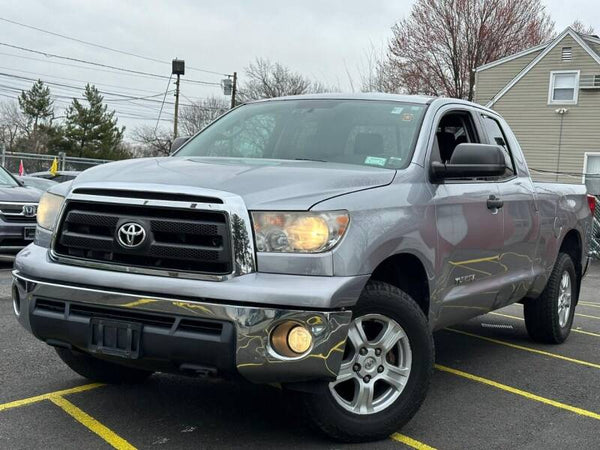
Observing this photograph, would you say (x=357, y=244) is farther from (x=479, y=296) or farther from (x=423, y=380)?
(x=479, y=296)

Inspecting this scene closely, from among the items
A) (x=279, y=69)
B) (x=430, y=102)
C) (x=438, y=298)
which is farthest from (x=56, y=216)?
(x=279, y=69)

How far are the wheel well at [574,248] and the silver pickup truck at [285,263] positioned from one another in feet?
7.35

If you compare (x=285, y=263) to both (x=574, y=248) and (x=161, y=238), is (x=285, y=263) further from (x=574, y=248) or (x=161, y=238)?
(x=574, y=248)

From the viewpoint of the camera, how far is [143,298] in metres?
3.27

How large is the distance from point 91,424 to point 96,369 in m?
0.60

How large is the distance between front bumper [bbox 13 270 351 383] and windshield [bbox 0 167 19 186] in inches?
314

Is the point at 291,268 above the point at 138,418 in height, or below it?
above

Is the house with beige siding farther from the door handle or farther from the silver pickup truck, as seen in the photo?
the silver pickup truck

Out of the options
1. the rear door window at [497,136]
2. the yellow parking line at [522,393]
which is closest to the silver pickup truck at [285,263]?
the yellow parking line at [522,393]

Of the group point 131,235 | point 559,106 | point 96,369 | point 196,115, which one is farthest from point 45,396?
point 196,115

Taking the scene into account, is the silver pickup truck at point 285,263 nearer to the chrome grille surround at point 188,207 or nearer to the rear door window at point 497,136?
the chrome grille surround at point 188,207

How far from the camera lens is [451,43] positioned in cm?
3691

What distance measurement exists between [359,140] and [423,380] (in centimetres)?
152

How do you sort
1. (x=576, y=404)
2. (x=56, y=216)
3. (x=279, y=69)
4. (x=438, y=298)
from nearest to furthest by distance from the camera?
(x=56, y=216) < (x=438, y=298) < (x=576, y=404) < (x=279, y=69)
